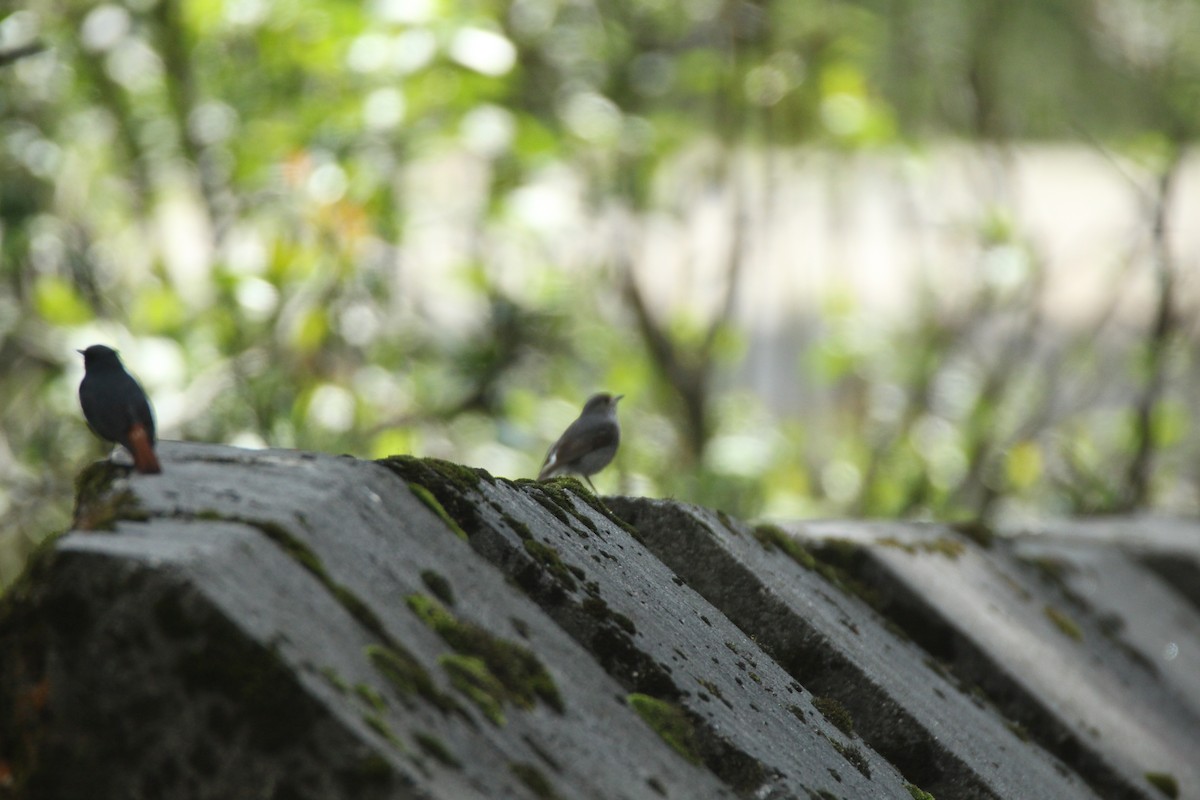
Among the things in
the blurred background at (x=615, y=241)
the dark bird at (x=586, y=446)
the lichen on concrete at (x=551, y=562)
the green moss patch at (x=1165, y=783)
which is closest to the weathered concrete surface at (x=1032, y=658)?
the green moss patch at (x=1165, y=783)

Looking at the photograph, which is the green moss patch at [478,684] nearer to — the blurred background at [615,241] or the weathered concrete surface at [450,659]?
the weathered concrete surface at [450,659]

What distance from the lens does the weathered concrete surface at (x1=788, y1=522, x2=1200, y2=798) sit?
96.4 inches

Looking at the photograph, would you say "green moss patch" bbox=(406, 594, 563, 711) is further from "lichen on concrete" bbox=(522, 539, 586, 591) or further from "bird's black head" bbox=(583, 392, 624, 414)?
"bird's black head" bbox=(583, 392, 624, 414)

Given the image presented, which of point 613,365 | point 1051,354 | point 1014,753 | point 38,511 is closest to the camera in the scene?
point 1014,753

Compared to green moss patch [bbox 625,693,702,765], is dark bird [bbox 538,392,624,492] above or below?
above

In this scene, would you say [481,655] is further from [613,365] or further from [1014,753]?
[613,365]

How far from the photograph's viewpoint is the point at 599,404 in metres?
4.30

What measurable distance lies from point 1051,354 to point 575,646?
6913 millimetres

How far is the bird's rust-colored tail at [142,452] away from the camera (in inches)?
56.7

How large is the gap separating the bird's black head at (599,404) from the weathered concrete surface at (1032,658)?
4.55 feet

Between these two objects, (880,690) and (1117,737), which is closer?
(880,690)

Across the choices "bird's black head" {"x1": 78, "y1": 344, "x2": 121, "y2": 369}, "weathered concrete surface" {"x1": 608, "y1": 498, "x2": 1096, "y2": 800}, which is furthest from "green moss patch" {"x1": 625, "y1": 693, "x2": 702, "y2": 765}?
"bird's black head" {"x1": 78, "y1": 344, "x2": 121, "y2": 369}

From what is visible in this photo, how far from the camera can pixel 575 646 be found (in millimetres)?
1471

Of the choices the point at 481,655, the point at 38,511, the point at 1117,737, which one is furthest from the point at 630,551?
the point at 38,511
